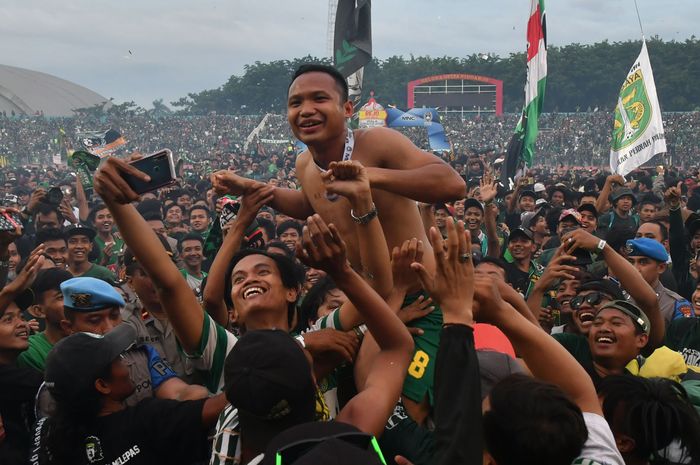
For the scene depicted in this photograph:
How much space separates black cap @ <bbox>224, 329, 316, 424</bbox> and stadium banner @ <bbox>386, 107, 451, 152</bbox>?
59.6 feet

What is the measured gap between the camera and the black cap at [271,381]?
1936 millimetres

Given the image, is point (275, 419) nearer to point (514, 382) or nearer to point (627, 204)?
point (514, 382)

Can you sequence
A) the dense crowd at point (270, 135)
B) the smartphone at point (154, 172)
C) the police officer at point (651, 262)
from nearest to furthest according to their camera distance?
the smartphone at point (154, 172) < the police officer at point (651, 262) < the dense crowd at point (270, 135)

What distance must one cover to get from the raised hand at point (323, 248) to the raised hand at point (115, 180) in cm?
62

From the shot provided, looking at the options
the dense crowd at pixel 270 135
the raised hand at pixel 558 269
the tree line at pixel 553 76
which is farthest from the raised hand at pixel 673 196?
the tree line at pixel 553 76

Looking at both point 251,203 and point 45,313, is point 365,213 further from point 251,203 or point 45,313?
point 45,313

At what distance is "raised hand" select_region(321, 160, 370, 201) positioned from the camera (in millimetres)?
2514

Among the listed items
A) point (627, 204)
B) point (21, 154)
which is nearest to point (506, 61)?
point (21, 154)

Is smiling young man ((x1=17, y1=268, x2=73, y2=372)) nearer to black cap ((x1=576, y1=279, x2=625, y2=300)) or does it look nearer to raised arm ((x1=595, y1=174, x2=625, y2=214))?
black cap ((x1=576, y1=279, x2=625, y2=300))

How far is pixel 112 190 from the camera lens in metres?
2.45

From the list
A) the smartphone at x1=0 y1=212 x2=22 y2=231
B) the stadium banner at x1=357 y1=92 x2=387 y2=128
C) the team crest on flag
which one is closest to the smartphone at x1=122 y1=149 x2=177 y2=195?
the smartphone at x1=0 y1=212 x2=22 y2=231

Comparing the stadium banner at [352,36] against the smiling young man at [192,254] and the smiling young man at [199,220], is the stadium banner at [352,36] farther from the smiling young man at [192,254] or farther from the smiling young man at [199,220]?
the smiling young man at [192,254]

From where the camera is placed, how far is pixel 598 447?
2107mm

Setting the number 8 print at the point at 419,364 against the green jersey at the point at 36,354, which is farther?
the green jersey at the point at 36,354
